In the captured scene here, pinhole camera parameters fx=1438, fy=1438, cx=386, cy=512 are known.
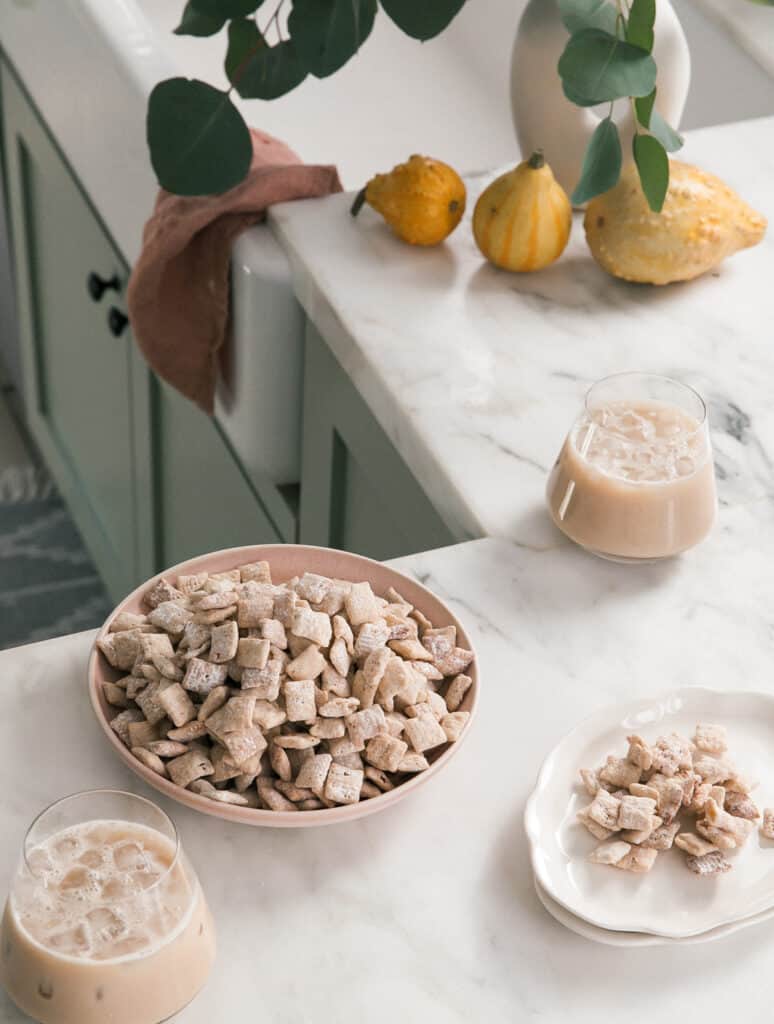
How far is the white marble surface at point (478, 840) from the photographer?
2.73ft

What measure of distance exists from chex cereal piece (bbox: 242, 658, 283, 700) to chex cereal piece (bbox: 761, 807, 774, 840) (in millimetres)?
326

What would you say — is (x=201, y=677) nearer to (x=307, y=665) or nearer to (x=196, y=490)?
(x=307, y=665)

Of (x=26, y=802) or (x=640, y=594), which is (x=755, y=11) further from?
(x=26, y=802)

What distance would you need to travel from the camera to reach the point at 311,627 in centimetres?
94

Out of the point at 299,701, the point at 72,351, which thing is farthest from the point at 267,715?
the point at 72,351

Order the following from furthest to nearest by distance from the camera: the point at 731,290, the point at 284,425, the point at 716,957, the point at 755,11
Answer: the point at 755,11, the point at 284,425, the point at 731,290, the point at 716,957

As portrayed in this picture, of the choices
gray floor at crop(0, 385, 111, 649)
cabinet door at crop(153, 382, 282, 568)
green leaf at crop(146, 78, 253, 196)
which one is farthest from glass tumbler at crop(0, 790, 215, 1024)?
gray floor at crop(0, 385, 111, 649)

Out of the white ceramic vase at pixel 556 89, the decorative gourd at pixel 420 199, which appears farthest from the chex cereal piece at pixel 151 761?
the white ceramic vase at pixel 556 89

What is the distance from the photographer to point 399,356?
4.35 feet

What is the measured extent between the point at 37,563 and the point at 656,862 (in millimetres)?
1812

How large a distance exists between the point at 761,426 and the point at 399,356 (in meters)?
0.33

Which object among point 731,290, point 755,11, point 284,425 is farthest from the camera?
point 755,11

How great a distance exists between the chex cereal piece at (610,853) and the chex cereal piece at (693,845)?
0.03m

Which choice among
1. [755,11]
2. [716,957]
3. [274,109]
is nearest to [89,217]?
[274,109]
